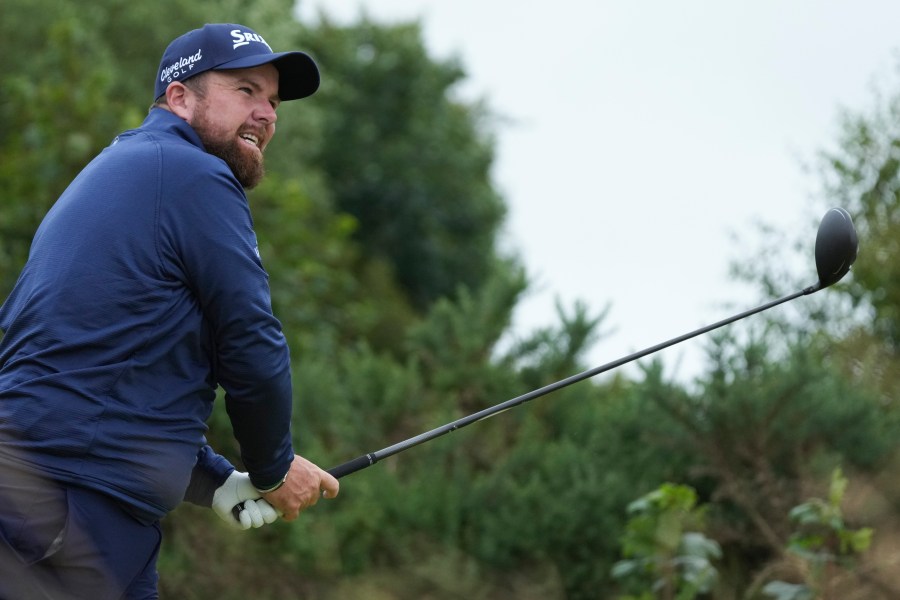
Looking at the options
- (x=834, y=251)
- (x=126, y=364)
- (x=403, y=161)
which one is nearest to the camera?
(x=126, y=364)

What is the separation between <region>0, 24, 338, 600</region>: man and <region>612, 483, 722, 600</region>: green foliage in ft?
9.97

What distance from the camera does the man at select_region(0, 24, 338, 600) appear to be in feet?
10.4

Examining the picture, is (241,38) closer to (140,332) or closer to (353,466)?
(140,332)

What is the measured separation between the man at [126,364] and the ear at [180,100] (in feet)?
0.59

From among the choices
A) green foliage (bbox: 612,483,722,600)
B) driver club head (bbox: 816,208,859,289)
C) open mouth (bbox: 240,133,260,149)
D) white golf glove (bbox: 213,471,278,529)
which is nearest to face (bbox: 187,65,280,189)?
open mouth (bbox: 240,133,260,149)

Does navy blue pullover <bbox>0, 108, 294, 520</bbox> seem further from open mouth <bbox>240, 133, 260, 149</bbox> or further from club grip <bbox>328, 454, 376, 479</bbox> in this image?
club grip <bbox>328, 454, 376, 479</bbox>

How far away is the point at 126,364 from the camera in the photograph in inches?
127

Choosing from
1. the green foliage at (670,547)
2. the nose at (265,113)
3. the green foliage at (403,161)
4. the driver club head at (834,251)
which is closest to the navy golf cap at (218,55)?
the nose at (265,113)

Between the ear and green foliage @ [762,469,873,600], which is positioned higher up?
the ear

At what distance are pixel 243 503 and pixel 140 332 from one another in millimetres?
683

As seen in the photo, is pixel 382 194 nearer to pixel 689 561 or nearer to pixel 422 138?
pixel 422 138

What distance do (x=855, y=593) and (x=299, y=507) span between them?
3.15m

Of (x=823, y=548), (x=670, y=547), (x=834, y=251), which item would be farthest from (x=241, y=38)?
(x=823, y=548)

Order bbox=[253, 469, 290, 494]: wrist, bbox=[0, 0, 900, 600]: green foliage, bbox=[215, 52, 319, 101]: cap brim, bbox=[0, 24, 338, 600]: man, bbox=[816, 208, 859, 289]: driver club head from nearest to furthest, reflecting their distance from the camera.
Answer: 1. bbox=[0, 24, 338, 600]: man
2. bbox=[253, 469, 290, 494]: wrist
3. bbox=[215, 52, 319, 101]: cap brim
4. bbox=[816, 208, 859, 289]: driver club head
5. bbox=[0, 0, 900, 600]: green foliage
